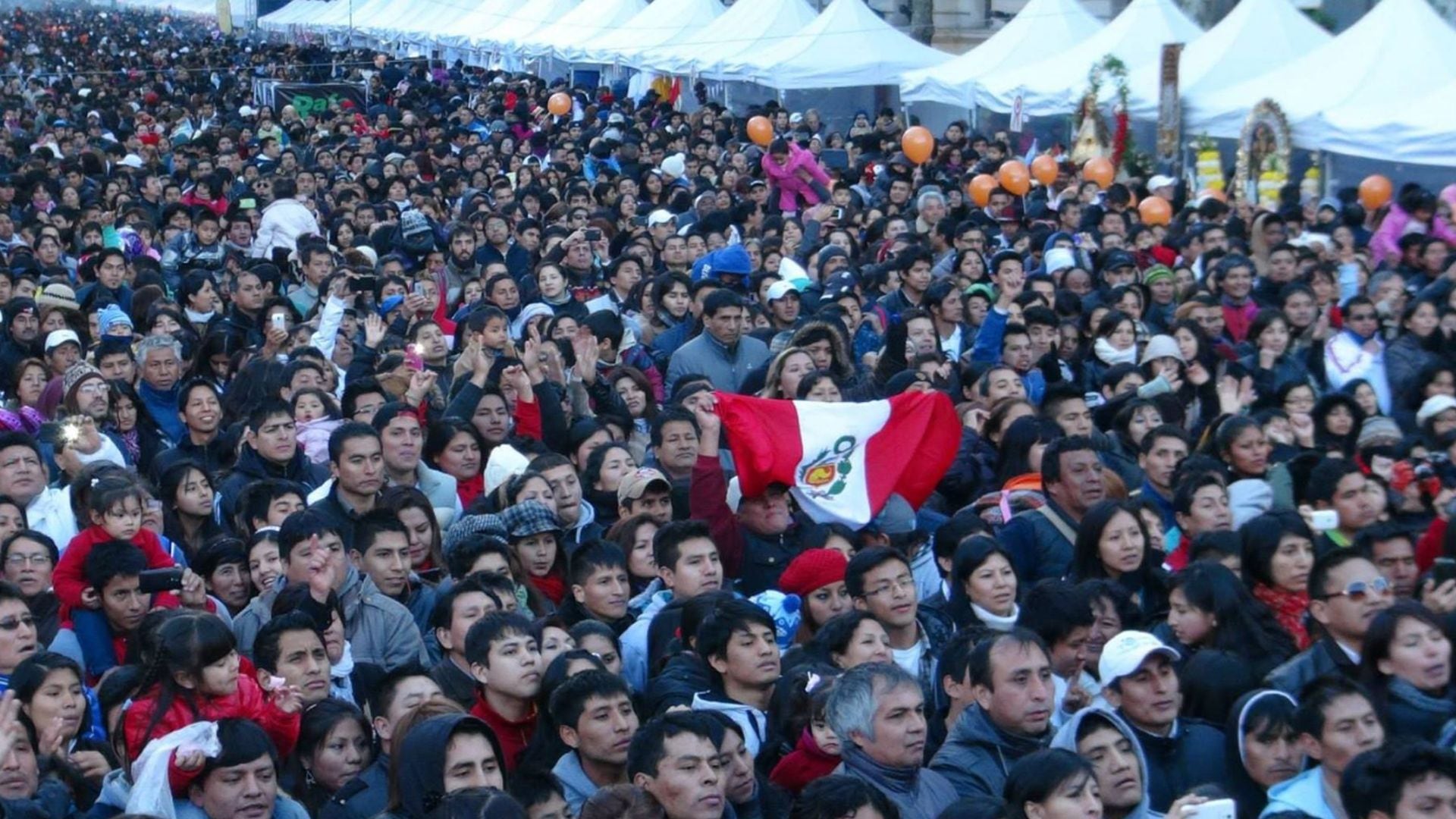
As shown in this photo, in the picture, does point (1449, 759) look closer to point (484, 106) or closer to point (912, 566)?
point (912, 566)

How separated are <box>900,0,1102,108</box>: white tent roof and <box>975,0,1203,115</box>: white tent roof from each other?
671mm

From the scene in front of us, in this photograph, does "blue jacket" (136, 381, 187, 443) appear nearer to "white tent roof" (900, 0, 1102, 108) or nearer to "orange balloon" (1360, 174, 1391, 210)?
"orange balloon" (1360, 174, 1391, 210)

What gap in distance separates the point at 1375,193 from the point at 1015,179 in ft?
9.44

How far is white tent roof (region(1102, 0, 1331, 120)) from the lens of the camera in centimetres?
1778

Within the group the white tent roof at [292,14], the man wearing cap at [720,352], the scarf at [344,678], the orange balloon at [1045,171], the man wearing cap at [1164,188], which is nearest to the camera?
the scarf at [344,678]

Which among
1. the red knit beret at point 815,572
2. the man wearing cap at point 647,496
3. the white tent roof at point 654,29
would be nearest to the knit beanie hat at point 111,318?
the man wearing cap at point 647,496

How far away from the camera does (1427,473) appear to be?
23.3 ft

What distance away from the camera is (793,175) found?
53.1 feet

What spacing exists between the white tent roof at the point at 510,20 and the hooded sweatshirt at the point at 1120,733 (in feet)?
99.7

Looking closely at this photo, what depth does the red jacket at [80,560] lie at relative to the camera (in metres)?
5.91

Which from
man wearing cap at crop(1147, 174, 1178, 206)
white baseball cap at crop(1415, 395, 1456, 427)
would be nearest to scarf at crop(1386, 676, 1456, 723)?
white baseball cap at crop(1415, 395, 1456, 427)

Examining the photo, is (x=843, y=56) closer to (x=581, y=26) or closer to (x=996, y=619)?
(x=581, y=26)

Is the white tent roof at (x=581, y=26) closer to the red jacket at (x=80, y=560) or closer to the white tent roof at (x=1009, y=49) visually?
the white tent roof at (x=1009, y=49)

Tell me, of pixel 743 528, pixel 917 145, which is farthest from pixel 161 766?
pixel 917 145
